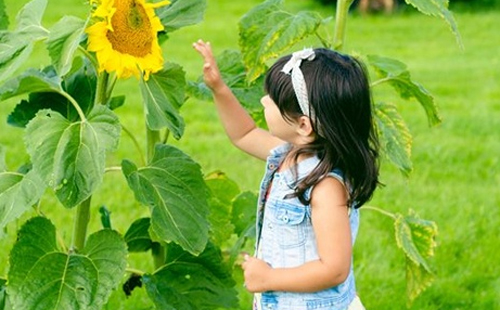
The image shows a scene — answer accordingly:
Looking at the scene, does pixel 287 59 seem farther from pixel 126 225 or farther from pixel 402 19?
pixel 402 19

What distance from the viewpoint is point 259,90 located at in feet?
9.55

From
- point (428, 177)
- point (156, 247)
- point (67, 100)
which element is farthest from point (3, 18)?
point (428, 177)

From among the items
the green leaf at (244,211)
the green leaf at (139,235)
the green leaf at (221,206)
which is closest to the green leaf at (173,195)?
the green leaf at (139,235)

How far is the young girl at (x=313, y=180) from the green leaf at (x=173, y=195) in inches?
5.9

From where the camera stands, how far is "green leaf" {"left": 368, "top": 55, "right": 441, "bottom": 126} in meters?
2.88

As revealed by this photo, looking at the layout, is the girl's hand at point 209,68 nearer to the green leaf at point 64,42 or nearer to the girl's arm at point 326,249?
the green leaf at point 64,42

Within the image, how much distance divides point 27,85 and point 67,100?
A: 25 cm

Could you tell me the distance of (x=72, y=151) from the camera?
230cm

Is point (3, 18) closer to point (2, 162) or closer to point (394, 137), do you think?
point (2, 162)

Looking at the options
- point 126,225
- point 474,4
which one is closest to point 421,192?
point 126,225

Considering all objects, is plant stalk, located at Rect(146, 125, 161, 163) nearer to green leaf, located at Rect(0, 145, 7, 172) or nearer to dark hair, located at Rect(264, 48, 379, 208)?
green leaf, located at Rect(0, 145, 7, 172)

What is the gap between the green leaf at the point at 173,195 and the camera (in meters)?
2.46

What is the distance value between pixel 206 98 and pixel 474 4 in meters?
10.2

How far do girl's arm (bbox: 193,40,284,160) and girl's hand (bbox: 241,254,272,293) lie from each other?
15.2 inches
